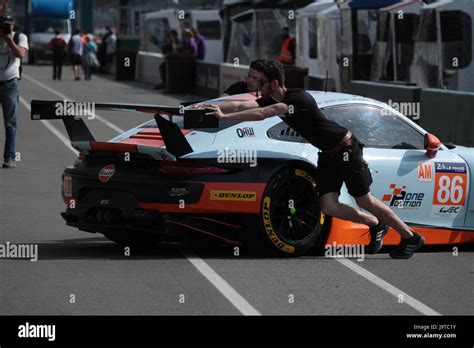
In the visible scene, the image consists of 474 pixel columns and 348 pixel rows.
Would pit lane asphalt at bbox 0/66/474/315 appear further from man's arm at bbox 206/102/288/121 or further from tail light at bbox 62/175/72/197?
man's arm at bbox 206/102/288/121

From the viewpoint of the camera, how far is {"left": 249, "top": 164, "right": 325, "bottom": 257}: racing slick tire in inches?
384

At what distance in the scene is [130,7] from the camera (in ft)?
227

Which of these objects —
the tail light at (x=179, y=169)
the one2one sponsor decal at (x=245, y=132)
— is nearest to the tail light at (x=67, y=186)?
the tail light at (x=179, y=169)

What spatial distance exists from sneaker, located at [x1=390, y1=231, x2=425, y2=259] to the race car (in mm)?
348

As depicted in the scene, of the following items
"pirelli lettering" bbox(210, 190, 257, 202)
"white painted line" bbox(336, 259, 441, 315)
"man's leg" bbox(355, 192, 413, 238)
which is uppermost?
"pirelli lettering" bbox(210, 190, 257, 202)

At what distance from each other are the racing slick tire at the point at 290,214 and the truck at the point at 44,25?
50135 mm

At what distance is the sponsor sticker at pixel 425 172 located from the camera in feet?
34.3

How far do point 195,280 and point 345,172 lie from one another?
148 centimetres

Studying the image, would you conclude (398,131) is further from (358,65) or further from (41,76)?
(41,76)

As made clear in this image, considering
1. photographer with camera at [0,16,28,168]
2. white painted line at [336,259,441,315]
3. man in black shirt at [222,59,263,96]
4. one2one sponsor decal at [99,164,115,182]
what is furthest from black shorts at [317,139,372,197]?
photographer with camera at [0,16,28,168]

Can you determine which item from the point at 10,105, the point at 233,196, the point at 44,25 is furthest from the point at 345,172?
the point at 44,25

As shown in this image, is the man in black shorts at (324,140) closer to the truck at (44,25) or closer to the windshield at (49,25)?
the truck at (44,25)

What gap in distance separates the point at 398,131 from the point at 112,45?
39.7 m

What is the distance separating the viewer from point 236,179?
9648mm
